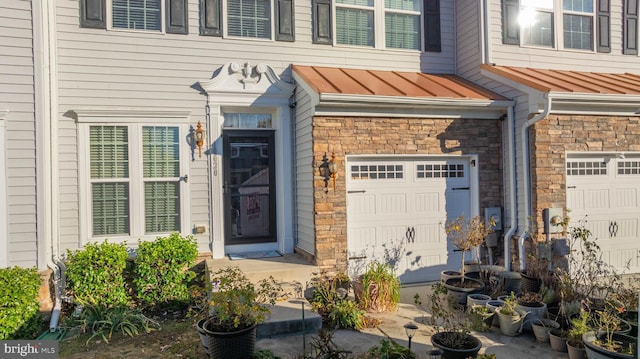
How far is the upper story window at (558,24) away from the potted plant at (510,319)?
516cm

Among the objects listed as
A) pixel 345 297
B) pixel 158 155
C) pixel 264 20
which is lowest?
pixel 345 297

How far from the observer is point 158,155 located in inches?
273

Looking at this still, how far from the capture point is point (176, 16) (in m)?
7.00

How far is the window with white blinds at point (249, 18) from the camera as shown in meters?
7.34

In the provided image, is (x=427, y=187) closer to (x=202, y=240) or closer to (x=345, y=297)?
(x=345, y=297)

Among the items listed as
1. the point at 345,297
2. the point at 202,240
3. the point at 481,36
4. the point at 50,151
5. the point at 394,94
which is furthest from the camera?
the point at 481,36

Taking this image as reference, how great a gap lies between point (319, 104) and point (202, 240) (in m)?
2.95

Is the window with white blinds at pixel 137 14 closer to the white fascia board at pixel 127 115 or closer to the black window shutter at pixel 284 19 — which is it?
the white fascia board at pixel 127 115

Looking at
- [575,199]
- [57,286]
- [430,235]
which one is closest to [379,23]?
[430,235]

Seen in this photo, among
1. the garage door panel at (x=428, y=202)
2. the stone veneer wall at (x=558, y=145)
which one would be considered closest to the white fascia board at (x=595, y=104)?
the stone veneer wall at (x=558, y=145)

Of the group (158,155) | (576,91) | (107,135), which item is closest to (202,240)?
(158,155)

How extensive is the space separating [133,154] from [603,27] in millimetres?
9179

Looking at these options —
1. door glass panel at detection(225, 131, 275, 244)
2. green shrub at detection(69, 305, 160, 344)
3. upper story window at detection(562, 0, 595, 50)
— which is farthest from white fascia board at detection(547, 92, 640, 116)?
green shrub at detection(69, 305, 160, 344)

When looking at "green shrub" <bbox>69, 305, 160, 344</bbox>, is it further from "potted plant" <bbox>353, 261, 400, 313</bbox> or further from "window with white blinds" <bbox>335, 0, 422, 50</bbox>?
"window with white blinds" <bbox>335, 0, 422, 50</bbox>
